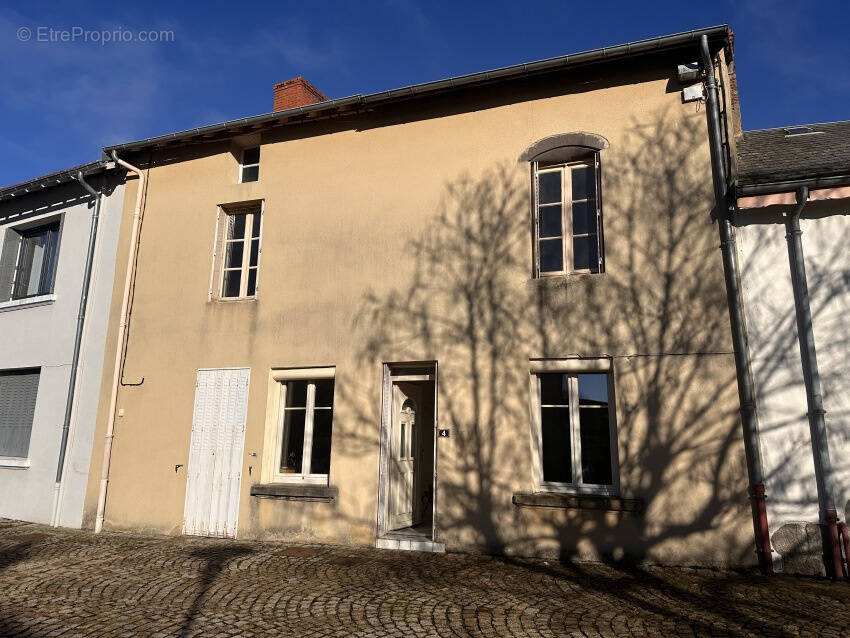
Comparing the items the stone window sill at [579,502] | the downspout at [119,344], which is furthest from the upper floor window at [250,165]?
the stone window sill at [579,502]

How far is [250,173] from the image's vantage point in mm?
9852

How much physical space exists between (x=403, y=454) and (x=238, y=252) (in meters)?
4.28

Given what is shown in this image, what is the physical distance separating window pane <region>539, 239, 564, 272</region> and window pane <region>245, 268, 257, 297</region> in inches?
179

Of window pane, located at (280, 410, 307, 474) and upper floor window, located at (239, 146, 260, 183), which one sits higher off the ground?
upper floor window, located at (239, 146, 260, 183)

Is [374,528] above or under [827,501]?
under

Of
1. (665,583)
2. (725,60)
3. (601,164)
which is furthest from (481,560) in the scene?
(725,60)

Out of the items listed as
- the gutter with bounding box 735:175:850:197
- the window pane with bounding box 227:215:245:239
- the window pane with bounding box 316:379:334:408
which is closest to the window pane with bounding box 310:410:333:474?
the window pane with bounding box 316:379:334:408

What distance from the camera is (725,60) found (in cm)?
814

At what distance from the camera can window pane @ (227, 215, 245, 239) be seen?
9.72 m

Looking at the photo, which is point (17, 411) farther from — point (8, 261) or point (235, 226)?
point (235, 226)

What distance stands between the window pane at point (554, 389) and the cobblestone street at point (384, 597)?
1.92 meters

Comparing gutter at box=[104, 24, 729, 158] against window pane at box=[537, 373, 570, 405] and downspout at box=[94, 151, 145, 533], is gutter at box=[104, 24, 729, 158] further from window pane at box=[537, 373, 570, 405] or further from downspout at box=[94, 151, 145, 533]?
window pane at box=[537, 373, 570, 405]

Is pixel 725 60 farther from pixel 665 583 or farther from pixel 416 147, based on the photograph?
pixel 665 583

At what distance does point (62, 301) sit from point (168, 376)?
9.87 feet
